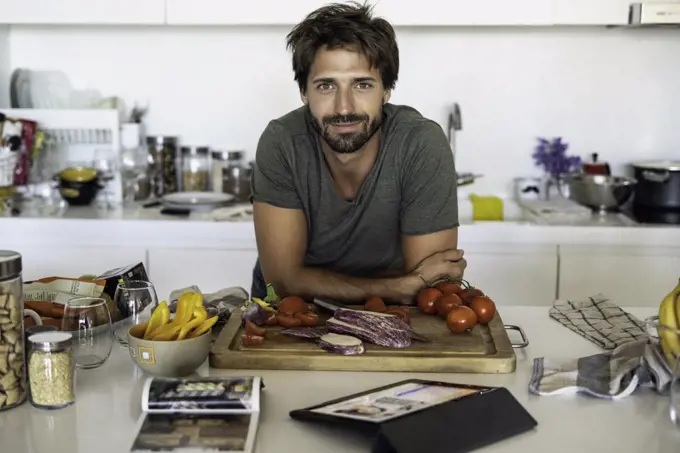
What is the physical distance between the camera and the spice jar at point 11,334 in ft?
4.23

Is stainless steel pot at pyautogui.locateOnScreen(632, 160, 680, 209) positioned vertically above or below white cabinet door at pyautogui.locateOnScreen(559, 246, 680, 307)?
above

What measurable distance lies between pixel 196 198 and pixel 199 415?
2152 millimetres

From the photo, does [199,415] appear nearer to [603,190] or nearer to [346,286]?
[346,286]

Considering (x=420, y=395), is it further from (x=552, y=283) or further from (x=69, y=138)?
(x=69, y=138)

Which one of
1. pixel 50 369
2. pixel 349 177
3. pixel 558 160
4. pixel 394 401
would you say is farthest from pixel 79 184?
pixel 394 401

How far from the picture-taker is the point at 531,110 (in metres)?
3.57

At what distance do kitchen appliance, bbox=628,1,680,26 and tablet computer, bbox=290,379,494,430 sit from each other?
2.22 m

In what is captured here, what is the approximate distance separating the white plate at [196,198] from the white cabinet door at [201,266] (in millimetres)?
242

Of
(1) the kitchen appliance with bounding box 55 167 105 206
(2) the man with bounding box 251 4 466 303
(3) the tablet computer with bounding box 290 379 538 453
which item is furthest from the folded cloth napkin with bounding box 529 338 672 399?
(1) the kitchen appliance with bounding box 55 167 105 206

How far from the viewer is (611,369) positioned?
1459 millimetres

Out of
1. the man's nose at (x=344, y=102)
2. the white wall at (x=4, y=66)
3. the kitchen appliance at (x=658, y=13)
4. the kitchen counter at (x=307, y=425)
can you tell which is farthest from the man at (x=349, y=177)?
the white wall at (x=4, y=66)

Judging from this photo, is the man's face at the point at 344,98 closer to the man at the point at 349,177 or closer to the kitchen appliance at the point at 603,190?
the man at the point at 349,177

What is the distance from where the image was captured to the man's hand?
2.03m

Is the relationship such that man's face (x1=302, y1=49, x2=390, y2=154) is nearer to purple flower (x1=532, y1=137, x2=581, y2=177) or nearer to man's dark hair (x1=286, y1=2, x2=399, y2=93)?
man's dark hair (x1=286, y1=2, x2=399, y2=93)
